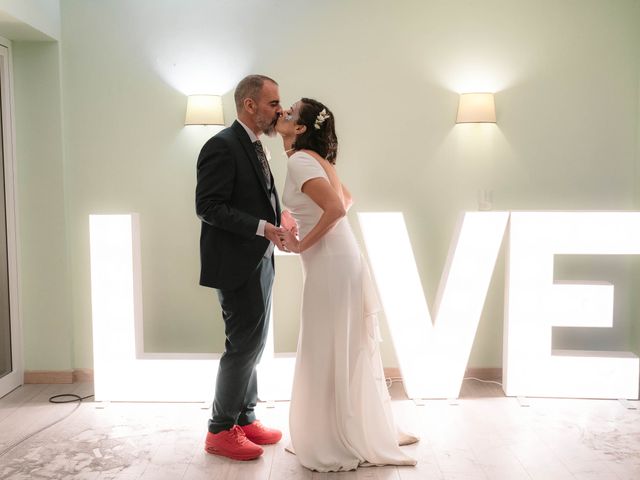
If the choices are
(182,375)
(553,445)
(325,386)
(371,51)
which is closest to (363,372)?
(325,386)

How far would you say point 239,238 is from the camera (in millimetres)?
3061

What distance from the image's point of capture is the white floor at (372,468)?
9.84ft

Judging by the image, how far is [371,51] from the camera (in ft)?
14.1

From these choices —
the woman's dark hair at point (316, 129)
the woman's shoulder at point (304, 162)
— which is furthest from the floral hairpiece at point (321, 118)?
the woman's shoulder at point (304, 162)

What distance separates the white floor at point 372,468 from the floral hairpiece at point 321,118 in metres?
1.49

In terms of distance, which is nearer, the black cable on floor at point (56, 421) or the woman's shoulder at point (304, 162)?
the woman's shoulder at point (304, 162)

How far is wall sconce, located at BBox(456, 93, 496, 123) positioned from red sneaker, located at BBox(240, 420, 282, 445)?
2144mm

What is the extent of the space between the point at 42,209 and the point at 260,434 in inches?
81.2

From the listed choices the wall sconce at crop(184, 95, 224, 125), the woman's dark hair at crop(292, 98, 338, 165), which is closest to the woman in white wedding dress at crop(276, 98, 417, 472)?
the woman's dark hair at crop(292, 98, 338, 165)

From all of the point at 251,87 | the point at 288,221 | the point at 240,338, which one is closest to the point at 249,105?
the point at 251,87

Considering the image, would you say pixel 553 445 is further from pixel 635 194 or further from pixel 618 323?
pixel 635 194

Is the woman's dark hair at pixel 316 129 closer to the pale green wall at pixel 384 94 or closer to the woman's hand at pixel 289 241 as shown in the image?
the woman's hand at pixel 289 241

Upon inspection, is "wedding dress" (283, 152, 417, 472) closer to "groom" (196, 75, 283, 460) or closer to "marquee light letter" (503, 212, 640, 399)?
"groom" (196, 75, 283, 460)

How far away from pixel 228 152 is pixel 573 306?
7.34 feet
